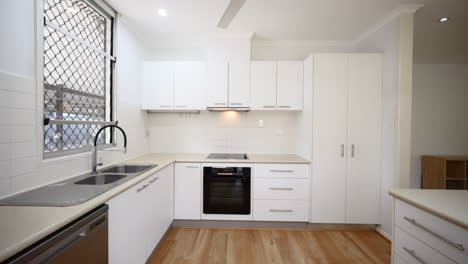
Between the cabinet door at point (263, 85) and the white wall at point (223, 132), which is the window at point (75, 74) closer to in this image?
the white wall at point (223, 132)

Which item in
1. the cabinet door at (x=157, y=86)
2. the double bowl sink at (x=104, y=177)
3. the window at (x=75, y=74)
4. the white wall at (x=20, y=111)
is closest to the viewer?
the white wall at (x=20, y=111)

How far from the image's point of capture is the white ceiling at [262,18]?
2.19m

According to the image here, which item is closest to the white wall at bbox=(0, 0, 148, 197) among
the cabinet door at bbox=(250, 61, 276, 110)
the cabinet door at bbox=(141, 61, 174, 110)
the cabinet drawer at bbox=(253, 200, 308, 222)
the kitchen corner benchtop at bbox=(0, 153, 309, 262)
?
the kitchen corner benchtop at bbox=(0, 153, 309, 262)

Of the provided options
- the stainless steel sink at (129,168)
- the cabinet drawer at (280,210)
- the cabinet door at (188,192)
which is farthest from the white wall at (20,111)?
the cabinet drawer at (280,210)

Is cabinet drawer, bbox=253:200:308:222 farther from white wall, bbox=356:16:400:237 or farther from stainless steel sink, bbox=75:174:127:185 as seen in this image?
stainless steel sink, bbox=75:174:127:185

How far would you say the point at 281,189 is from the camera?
2.65 metres

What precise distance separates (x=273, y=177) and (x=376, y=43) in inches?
86.3

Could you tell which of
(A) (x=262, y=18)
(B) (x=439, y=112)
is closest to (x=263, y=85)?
(A) (x=262, y=18)

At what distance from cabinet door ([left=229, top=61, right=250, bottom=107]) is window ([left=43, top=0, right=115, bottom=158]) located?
1.46 meters

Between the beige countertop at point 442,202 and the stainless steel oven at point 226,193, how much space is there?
1601 mm

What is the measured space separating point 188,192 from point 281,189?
1.19 metres

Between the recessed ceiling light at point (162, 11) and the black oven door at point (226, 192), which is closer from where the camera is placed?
the recessed ceiling light at point (162, 11)

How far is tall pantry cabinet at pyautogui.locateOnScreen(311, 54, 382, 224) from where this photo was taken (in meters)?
2.57

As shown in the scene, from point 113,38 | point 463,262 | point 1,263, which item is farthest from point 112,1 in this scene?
point 463,262
